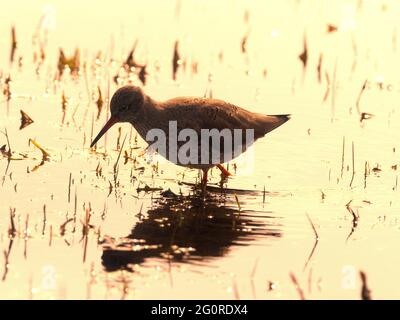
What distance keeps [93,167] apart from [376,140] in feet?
11.3

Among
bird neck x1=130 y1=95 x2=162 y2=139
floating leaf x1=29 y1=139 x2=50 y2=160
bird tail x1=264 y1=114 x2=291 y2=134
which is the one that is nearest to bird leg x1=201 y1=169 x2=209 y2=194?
bird neck x1=130 y1=95 x2=162 y2=139

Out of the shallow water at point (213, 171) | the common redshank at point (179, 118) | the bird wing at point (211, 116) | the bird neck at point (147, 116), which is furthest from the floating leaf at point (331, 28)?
the bird neck at point (147, 116)

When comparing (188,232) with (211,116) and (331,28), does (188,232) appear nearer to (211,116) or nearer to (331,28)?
(211,116)

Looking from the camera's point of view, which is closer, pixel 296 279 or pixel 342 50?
pixel 296 279

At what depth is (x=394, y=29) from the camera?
17.5m

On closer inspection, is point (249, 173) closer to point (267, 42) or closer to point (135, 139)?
point (135, 139)

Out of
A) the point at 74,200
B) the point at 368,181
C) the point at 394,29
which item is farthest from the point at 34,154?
the point at 394,29

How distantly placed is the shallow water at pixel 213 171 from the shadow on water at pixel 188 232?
2cm

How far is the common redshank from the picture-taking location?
11070 mm

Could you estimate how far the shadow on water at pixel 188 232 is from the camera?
346 inches

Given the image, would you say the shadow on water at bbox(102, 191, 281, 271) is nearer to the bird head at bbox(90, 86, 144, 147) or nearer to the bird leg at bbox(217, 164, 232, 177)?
the bird leg at bbox(217, 164, 232, 177)

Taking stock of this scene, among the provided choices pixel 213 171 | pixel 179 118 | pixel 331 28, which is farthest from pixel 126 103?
pixel 331 28
